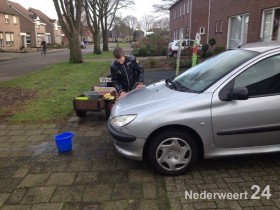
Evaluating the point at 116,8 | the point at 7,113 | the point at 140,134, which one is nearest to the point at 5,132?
the point at 7,113

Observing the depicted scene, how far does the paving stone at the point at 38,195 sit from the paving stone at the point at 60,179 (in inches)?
4.9

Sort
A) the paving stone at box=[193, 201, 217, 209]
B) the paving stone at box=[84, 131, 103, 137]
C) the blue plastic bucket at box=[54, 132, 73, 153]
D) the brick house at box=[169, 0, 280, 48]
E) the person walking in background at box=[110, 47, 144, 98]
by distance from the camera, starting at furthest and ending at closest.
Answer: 1. the brick house at box=[169, 0, 280, 48]
2. the person walking in background at box=[110, 47, 144, 98]
3. the paving stone at box=[84, 131, 103, 137]
4. the blue plastic bucket at box=[54, 132, 73, 153]
5. the paving stone at box=[193, 201, 217, 209]

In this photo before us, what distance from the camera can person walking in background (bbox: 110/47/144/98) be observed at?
229 inches

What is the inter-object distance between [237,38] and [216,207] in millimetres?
15907

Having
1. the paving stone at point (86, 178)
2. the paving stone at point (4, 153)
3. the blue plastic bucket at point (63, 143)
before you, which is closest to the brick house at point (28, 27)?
the paving stone at point (4, 153)

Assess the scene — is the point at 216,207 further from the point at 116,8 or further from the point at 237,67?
the point at 116,8

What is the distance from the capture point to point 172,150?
12.4 ft

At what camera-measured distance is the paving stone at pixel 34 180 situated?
3703 millimetres

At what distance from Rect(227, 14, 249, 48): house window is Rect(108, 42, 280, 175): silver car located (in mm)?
12855

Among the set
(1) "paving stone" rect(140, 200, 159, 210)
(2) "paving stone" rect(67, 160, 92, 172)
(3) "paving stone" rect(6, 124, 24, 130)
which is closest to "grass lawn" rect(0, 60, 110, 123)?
(3) "paving stone" rect(6, 124, 24, 130)

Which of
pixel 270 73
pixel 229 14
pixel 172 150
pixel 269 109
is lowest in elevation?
pixel 172 150

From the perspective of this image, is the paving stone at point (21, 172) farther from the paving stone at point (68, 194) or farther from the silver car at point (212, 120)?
the silver car at point (212, 120)

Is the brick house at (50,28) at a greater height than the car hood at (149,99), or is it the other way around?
the brick house at (50,28)

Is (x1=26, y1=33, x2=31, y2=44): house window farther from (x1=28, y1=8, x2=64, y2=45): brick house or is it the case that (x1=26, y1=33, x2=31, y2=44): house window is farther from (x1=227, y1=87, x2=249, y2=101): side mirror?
(x1=227, y1=87, x2=249, y2=101): side mirror
